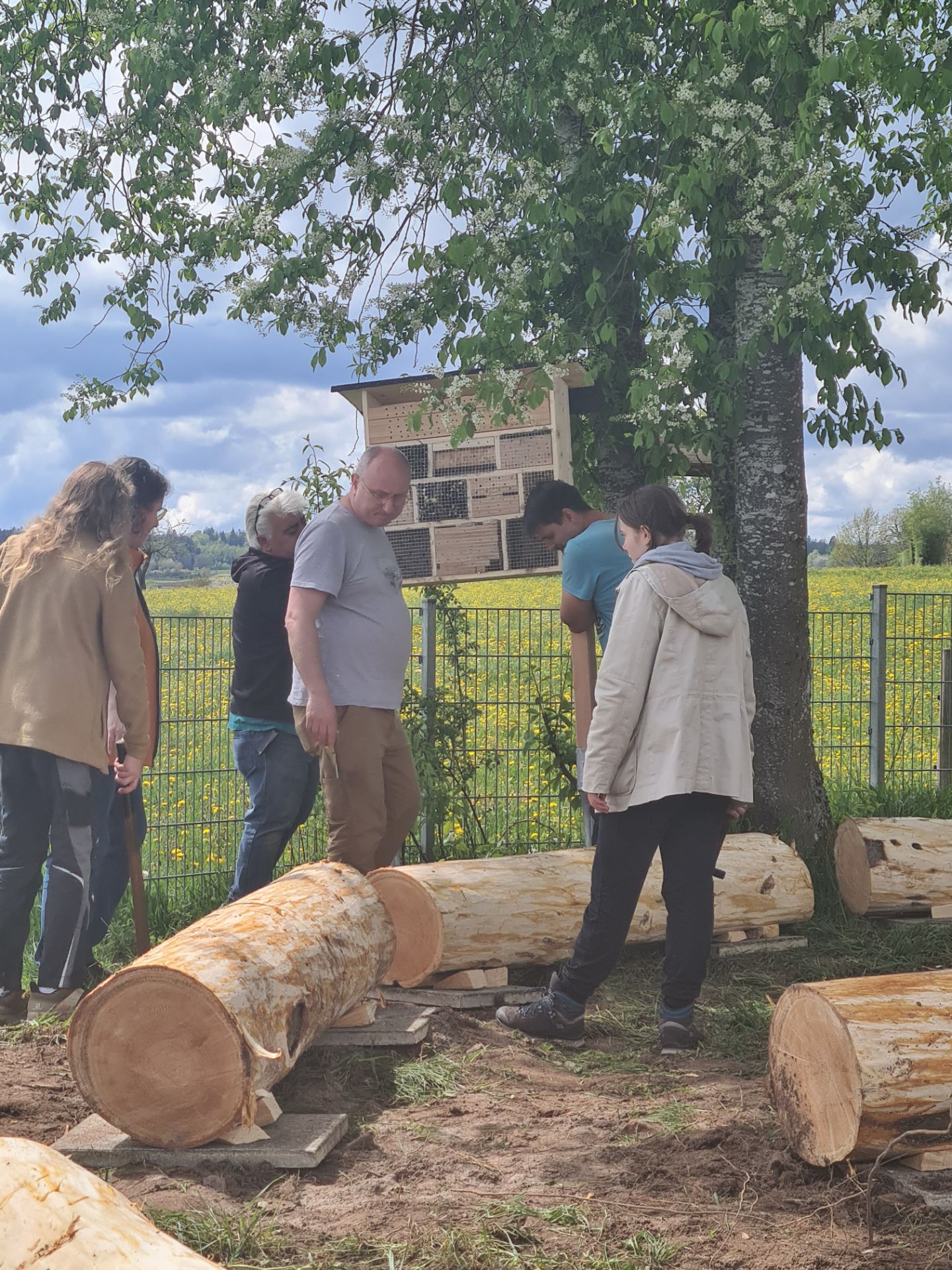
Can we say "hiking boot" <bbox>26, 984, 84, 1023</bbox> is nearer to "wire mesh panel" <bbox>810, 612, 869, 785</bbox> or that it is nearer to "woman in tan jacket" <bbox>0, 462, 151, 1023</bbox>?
"woman in tan jacket" <bbox>0, 462, 151, 1023</bbox>

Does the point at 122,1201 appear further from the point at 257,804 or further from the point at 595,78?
the point at 595,78

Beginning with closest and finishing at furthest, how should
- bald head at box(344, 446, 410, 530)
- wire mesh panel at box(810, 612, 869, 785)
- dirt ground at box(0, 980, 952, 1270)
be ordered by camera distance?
1. dirt ground at box(0, 980, 952, 1270)
2. bald head at box(344, 446, 410, 530)
3. wire mesh panel at box(810, 612, 869, 785)

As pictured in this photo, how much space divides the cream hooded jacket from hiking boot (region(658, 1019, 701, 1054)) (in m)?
0.99

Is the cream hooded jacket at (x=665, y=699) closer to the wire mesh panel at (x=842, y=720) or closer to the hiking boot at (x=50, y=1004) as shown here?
the hiking boot at (x=50, y=1004)

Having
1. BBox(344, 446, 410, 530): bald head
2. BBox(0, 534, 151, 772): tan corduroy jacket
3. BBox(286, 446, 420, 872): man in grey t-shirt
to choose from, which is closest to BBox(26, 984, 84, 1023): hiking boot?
BBox(0, 534, 151, 772): tan corduroy jacket

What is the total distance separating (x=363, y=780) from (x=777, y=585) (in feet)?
11.0

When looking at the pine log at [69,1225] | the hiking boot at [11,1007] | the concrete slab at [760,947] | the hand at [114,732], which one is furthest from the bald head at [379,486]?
the pine log at [69,1225]

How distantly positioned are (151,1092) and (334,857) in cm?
179

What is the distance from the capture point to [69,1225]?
2.41 meters

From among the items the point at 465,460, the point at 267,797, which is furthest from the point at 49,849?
the point at 465,460

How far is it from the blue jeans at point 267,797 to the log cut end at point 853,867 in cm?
332

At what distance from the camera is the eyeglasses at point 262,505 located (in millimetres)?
6004

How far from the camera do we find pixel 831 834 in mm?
7797

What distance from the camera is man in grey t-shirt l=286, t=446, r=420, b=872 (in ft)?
17.5
